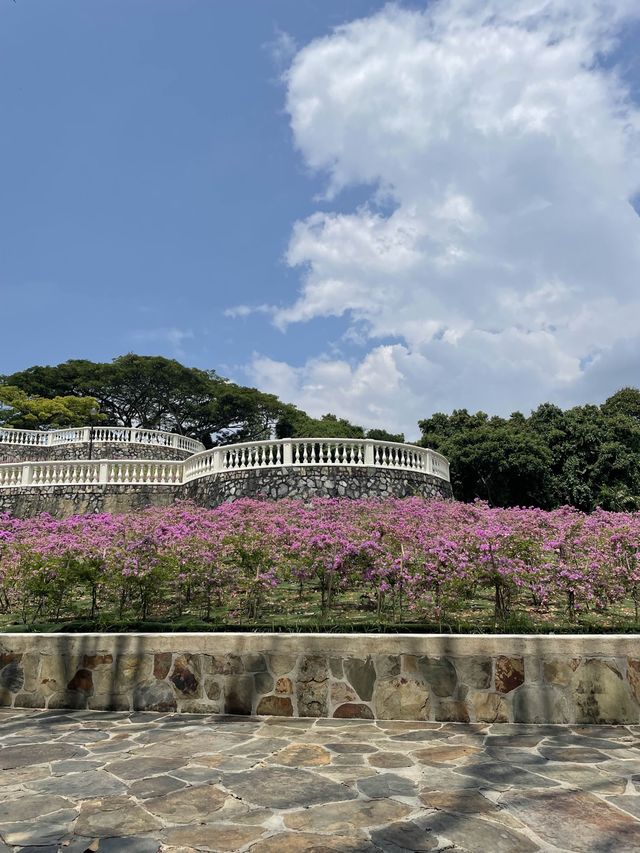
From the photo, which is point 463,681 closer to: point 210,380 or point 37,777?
point 37,777

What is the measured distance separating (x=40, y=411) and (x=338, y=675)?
99.2 feet

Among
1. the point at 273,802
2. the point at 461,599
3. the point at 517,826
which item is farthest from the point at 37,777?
the point at 461,599

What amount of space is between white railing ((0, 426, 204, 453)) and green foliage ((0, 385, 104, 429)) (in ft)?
22.0

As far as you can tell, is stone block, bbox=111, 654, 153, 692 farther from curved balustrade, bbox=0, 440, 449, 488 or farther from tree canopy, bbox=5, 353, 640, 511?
tree canopy, bbox=5, 353, 640, 511

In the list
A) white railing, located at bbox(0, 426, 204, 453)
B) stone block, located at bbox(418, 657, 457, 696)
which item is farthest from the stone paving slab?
white railing, located at bbox(0, 426, 204, 453)

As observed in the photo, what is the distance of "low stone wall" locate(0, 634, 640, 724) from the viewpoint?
501 centimetres

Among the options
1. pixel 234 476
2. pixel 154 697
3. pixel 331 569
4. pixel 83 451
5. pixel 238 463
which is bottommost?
pixel 154 697

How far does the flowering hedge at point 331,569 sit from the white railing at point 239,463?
659 centimetres

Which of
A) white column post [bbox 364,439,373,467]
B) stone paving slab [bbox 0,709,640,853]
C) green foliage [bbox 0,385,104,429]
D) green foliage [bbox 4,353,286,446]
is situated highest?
green foliage [bbox 4,353,286,446]

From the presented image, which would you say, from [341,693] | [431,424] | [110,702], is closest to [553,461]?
[431,424]

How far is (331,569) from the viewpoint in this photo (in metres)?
6.72

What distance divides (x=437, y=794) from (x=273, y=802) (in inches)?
37.6

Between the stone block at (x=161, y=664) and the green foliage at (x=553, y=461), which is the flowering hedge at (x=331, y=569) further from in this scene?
the green foliage at (x=553, y=461)

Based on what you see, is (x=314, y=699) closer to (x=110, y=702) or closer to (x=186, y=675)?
(x=186, y=675)
